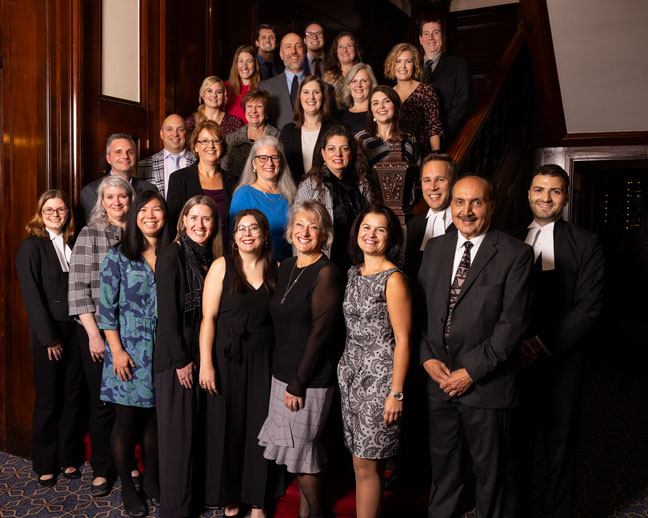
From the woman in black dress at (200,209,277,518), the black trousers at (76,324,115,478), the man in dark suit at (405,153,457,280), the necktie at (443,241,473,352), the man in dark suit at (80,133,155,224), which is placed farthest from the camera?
the man in dark suit at (80,133,155,224)

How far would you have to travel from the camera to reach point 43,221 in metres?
3.64

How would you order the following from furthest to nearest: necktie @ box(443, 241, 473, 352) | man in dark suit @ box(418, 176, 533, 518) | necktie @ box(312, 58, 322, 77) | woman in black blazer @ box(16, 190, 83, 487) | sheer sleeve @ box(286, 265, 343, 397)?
necktie @ box(312, 58, 322, 77) < woman in black blazer @ box(16, 190, 83, 487) < sheer sleeve @ box(286, 265, 343, 397) < necktie @ box(443, 241, 473, 352) < man in dark suit @ box(418, 176, 533, 518)

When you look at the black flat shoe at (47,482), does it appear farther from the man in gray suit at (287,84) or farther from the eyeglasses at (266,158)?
the man in gray suit at (287,84)

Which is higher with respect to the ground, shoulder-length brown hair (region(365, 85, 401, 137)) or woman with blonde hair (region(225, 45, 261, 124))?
woman with blonde hair (region(225, 45, 261, 124))

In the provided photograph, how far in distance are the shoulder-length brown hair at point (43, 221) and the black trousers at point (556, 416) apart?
9.21 ft

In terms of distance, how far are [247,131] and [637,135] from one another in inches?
149

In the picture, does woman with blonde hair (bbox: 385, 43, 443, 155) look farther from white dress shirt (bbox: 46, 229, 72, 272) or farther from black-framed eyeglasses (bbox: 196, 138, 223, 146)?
white dress shirt (bbox: 46, 229, 72, 272)

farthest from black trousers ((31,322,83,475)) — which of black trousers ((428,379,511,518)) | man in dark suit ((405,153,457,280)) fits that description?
black trousers ((428,379,511,518))

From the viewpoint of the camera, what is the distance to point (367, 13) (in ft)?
25.6

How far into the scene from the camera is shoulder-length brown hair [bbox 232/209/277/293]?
2882 mm

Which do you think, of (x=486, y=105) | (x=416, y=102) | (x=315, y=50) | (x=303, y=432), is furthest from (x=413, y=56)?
(x=303, y=432)

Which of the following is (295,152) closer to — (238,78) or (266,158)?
(266,158)

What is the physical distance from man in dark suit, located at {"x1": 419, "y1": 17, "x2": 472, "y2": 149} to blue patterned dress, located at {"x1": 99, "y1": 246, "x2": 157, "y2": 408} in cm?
215

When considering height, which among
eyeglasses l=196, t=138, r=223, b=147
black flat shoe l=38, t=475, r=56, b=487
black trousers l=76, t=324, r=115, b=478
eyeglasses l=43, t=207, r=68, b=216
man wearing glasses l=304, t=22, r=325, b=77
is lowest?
black flat shoe l=38, t=475, r=56, b=487
